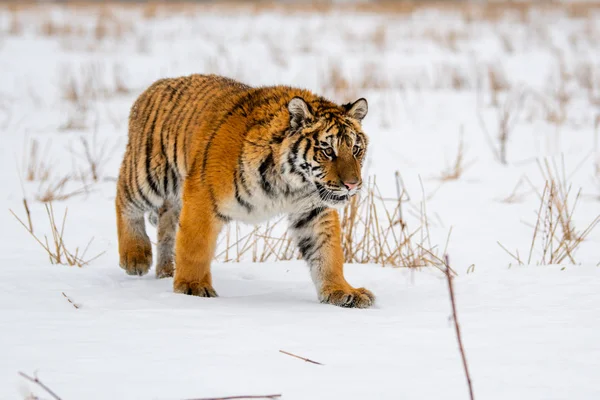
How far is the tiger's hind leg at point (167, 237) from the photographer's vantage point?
500 cm

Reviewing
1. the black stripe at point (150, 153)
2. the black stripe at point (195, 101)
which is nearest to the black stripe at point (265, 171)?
the black stripe at point (195, 101)

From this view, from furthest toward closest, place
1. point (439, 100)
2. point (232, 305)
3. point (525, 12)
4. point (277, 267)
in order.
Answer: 1. point (525, 12)
2. point (439, 100)
3. point (277, 267)
4. point (232, 305)

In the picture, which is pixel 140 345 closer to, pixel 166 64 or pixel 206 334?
pixel 206 334

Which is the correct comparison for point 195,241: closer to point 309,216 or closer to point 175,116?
point 309,216

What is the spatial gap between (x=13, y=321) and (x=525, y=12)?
1829 centimetres

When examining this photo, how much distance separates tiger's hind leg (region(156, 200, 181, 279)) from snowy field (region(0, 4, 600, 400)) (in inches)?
10.9

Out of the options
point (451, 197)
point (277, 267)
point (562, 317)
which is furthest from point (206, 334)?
point (451, 197)

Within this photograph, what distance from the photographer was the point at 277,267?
500 centimetres

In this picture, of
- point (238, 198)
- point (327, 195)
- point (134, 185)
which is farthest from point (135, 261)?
point (327, 195)

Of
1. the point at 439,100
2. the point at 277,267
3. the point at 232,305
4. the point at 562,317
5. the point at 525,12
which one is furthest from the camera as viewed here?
the point at 525,12

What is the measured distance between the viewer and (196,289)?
162 inches

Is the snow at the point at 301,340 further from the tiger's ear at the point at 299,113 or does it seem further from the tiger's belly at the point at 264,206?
the tiger's ear at the point at 299,113

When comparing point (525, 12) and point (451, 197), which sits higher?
point (525, 12)

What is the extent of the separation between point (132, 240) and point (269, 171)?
4.53 feet
